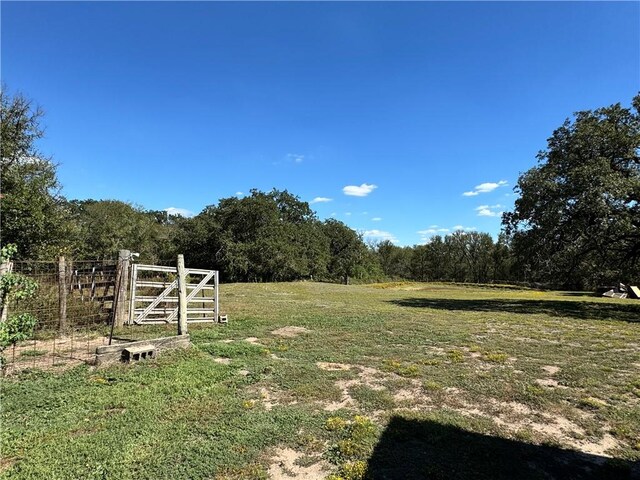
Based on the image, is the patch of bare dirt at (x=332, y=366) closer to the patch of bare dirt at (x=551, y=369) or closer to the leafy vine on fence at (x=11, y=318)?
the patch of bare dirt at (x=551, y=369)

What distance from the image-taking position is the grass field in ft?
12.8

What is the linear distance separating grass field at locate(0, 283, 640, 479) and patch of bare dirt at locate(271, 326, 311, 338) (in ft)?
4.65

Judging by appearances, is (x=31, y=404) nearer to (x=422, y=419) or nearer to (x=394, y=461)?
(x=394, y=461)

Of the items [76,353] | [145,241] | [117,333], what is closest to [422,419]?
[76,353]

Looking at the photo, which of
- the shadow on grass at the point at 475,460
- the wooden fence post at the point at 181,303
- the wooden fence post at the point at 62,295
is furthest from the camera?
the wooden fence post at the point at 62,295

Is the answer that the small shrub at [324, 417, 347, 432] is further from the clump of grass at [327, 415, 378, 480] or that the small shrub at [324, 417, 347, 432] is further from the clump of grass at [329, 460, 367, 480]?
the clump of grass at [329, 460, 367, 480]

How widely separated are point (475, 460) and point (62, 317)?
976 cm

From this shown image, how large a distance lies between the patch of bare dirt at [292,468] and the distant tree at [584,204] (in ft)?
59.3

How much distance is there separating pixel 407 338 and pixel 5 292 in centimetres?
889

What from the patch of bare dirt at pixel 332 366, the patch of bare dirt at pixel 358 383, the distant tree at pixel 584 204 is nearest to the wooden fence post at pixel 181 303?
the patch of bare dirt at pixel 332 366

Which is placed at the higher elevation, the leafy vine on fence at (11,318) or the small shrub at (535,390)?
the leafy vine on fence at (11,318)

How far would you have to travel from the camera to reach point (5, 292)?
4457mm

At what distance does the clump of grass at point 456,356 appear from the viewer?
809 cm

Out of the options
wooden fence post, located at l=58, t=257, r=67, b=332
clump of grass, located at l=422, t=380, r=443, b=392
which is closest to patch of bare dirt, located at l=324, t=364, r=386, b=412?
clump of grass, located at l=422, t=380, r=443, b=392
